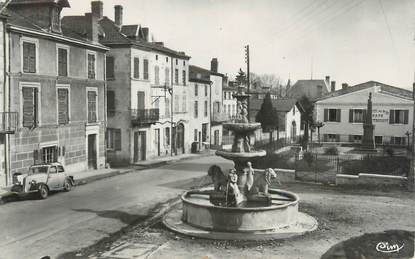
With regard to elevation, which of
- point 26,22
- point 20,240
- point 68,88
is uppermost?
point 26,22

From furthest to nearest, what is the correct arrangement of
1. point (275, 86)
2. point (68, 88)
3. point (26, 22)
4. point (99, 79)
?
point (275, 86), point (99, 79), point (68, 88), point (26, 22)

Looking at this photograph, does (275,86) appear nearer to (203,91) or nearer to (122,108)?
(203,91)

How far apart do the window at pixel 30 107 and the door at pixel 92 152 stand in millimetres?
6060

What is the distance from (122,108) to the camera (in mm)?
33406

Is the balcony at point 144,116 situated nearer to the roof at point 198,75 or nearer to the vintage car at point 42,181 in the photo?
the roof at point 198,75

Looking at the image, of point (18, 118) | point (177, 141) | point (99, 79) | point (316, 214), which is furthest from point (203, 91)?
point (316, 214)

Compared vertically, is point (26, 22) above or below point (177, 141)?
above

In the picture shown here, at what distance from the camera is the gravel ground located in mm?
11812

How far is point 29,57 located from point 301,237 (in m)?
16.6

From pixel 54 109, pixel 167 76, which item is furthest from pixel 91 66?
pixel 167 76

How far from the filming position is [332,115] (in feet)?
159

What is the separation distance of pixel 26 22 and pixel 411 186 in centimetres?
2108

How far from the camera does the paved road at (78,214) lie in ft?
42.0

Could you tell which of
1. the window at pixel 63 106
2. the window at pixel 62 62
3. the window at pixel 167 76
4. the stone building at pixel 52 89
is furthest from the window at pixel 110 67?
the window at pixel 63 106
